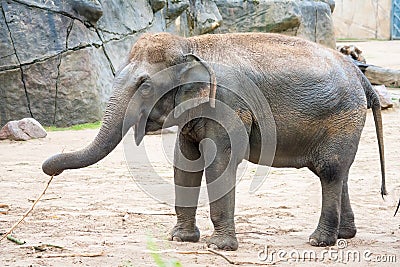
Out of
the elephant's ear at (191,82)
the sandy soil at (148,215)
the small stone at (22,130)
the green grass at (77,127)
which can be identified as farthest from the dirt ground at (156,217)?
the green grass at (77,127)

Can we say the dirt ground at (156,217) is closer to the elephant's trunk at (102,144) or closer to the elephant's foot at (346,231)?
the elephant's foot at (346,231)

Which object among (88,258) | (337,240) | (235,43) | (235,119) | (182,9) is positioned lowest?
(182,9)

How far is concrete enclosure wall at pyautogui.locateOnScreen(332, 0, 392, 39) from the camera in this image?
2842cm

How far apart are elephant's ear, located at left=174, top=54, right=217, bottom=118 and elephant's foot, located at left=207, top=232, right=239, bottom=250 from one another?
2.77 ft

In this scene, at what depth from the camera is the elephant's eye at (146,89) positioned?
4.96 meters

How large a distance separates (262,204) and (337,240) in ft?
4.72

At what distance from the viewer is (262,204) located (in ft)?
23.0

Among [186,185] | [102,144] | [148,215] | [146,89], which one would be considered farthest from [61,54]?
[102,144]

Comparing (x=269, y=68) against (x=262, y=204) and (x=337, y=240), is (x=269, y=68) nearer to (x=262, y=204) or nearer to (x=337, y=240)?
(x=337, y=240)

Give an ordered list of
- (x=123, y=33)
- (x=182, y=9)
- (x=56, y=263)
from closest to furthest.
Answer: (x=56, y=263)
(x=123, y=33)
(x=182, y=9)

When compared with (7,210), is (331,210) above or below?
above

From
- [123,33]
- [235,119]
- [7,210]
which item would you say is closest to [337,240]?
[235,119]

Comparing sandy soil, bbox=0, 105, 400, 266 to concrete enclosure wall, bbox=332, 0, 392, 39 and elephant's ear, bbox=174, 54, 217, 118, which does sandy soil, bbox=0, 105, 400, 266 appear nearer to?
elephant's ear, bbox=174, 54, 217, 118

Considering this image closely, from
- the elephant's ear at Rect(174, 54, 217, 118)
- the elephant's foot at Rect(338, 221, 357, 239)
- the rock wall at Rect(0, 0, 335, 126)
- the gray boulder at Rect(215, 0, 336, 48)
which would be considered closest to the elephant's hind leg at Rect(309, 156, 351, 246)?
the elephant's foot at Rect(338, 221, 357, 239)
